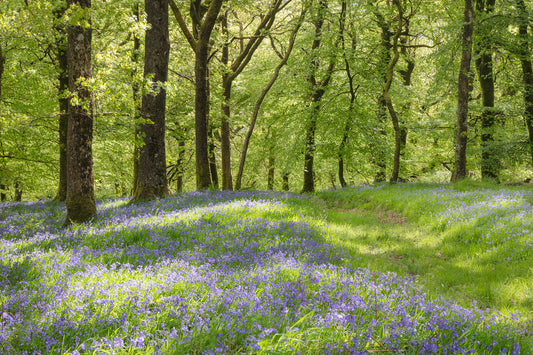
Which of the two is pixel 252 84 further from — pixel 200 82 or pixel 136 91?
pixel 136 91

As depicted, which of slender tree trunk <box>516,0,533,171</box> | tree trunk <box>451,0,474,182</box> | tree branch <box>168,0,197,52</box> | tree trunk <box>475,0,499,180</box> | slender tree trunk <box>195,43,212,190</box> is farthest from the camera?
tree trunk <box>475,0,499,180</box>

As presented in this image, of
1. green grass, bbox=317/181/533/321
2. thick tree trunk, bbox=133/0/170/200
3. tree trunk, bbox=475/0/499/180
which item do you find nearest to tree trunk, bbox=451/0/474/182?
tree trunk, bbox=475/0/499/180

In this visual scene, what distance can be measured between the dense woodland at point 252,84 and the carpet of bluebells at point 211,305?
3.65 m

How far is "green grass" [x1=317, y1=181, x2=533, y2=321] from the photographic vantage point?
18.8 feet

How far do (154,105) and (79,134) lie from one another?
11.0 feet

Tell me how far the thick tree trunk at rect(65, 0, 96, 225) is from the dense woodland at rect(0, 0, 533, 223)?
3cm

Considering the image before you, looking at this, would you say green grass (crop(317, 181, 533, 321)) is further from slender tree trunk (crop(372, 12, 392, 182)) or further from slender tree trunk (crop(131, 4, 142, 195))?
slender tree trunk (crop(372, 12, 392, 182))

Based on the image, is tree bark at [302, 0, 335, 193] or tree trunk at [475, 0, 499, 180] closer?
tree trunk at [475, 0, 499, 180]

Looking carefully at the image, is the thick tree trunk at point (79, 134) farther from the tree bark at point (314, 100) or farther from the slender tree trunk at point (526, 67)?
the slender tree trunk at point (526, 67)

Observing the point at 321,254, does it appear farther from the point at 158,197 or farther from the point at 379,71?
the point at 379,71

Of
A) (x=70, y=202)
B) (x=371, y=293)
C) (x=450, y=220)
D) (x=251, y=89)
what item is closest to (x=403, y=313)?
(x=371, y=293)

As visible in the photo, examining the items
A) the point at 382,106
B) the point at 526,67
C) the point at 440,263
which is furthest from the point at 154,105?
the point at 526,67

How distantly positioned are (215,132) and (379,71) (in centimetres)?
1627

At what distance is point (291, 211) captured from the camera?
10266 mm
